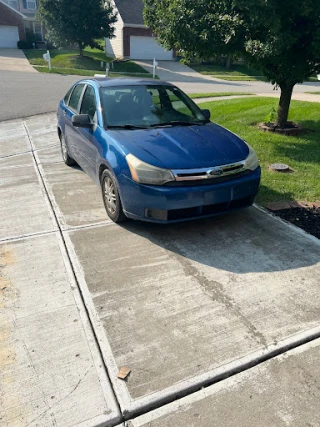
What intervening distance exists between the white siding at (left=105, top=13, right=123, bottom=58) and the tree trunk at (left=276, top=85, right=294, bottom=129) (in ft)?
99.8

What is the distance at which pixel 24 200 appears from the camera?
5.28 m

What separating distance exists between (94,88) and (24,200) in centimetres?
186

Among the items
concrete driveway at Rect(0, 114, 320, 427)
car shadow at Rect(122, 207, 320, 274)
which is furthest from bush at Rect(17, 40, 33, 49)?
car shadow at Rect(122, 207, 320, 274)

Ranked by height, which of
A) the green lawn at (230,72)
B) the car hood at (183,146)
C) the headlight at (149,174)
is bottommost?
the green lawn at (230,72)

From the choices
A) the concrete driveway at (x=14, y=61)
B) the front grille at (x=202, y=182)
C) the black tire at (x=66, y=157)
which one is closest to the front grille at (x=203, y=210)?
the front grille at (x=202, y=182)

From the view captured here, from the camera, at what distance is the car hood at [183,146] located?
160 inches

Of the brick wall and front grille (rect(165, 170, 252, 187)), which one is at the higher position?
the brick wall

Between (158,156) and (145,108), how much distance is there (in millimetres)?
1307

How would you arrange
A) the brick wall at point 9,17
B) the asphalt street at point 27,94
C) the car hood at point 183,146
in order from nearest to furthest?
1. the car hood at point 183,146
2. the asphalt street at point 27,94
3. the brick wall at point 9,17

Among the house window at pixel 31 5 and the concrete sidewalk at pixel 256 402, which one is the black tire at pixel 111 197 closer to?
the concrete sidewalk at pixel 256 402

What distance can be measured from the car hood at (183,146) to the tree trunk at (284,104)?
4.11m

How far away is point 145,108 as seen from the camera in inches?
202

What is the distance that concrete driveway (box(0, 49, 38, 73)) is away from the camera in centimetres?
2609

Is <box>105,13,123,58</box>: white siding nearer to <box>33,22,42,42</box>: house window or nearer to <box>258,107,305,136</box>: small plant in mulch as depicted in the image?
<box>33,22,42,42</box>: house window
